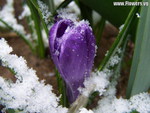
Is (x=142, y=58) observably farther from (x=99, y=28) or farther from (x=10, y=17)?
(x=10, y=17)

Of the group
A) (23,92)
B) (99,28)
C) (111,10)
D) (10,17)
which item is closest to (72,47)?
(23,92)

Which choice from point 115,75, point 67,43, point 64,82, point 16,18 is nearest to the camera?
point 67,43

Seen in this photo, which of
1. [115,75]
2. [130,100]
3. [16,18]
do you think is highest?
[16,18]

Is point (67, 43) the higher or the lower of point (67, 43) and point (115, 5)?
the lower

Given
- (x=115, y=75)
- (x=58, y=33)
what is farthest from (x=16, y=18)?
(x=58, y=33)

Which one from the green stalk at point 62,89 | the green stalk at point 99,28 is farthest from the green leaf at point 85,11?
the green stalk at point 62,89

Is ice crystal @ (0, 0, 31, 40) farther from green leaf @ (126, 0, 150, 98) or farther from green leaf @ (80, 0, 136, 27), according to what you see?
green leaf @ (126, 0, 150, 98)

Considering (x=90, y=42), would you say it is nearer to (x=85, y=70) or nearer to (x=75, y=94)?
(x=85, y=70)

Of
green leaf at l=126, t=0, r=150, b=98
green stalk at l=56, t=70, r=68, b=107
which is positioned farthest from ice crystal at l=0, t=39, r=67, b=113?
green leaf at l=126, t=0, r=150, b=98
